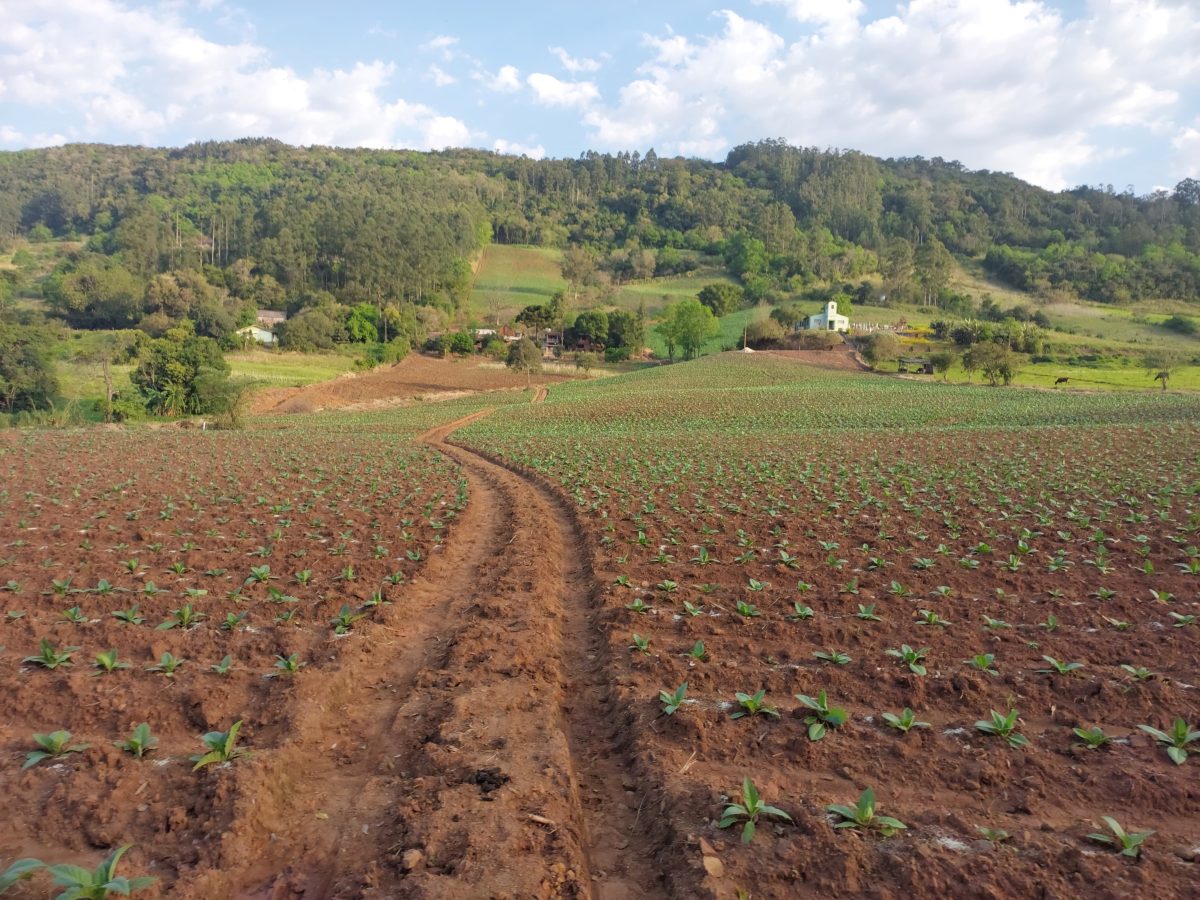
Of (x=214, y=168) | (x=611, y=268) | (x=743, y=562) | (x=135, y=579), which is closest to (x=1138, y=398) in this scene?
(x=743, y=562)

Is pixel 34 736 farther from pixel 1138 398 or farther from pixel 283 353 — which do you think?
pixel 283 353

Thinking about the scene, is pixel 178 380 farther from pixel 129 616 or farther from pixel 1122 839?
pixel 1122 839

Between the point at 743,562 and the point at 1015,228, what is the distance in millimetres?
197858

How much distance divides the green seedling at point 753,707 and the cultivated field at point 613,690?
29 mm

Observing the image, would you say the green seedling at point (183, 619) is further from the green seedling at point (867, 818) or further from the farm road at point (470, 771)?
the green seedling at point (867, 818)

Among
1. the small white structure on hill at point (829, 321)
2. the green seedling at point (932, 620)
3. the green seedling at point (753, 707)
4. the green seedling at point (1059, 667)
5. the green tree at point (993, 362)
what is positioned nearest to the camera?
the green seedling at point (753, 707)

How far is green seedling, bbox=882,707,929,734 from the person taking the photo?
18.1 feet

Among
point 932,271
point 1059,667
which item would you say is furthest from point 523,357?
point 932,271

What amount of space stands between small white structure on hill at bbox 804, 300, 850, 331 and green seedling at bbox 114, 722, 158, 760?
311ft

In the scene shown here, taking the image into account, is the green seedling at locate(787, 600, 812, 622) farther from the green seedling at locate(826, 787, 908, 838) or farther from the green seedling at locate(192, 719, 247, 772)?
the green seedling at locate(192, 719, 247, 772)

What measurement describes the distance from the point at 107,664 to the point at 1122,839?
8.31m

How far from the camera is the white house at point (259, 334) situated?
8094 centimetres

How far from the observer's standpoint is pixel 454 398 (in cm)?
6381

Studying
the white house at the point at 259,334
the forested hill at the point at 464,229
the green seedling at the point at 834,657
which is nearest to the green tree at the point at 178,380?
the white house at the point at 259,334
